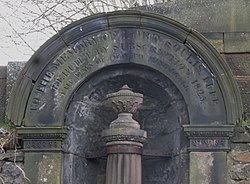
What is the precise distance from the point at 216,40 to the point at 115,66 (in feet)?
3.28

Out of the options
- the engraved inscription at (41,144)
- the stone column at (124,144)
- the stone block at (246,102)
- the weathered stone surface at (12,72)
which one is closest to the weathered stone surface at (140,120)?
the engraved inscription at (41,144)

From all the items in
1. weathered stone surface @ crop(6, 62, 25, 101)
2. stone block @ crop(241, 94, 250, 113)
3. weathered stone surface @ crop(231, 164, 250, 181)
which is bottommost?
weathered stone surface @ crop(231, 164, 250, 181)

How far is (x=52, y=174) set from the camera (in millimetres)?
6613

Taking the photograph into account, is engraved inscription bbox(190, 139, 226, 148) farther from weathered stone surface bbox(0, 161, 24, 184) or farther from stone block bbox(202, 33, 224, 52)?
weathered stone surface bbox(0, 161, 24, 184)

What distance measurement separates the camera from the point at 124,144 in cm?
643

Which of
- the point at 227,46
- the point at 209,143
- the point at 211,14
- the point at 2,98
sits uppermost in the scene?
the point at 211,14

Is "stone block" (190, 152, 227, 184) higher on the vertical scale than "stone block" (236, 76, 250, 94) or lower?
lower

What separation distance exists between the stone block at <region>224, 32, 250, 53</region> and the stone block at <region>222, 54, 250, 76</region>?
1.9 inches

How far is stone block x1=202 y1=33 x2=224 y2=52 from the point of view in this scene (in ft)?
23.0

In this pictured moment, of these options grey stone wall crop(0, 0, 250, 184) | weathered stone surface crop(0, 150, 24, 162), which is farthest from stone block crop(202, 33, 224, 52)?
weathered stone surface crop(0, 150, 24, 162)

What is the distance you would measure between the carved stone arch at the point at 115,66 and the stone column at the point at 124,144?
1.31ft

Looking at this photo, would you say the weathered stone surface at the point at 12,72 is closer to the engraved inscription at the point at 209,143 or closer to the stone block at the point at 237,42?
the engraved inscription at the point at 209,143

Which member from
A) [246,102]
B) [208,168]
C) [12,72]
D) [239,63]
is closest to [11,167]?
[12,72]

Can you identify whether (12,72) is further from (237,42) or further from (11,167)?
(237,42)
